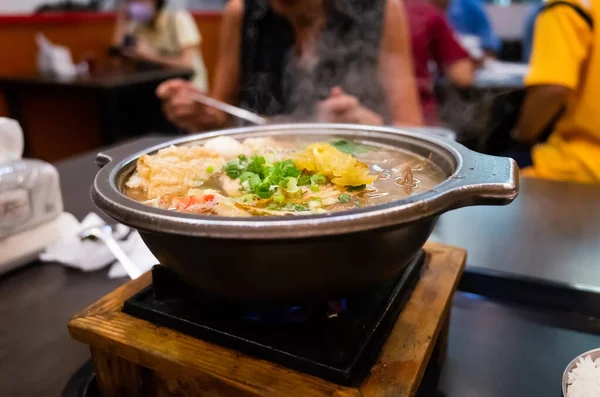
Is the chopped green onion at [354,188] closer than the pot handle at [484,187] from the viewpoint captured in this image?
No

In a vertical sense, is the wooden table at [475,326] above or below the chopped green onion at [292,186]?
below

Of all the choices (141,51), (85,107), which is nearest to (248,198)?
(85,107)

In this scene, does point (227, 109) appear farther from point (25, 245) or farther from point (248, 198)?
point (248, 198)

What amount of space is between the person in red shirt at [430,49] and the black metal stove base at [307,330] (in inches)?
109

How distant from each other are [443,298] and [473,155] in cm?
33

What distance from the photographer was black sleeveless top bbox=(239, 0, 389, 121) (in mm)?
2924

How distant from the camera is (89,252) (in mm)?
1546

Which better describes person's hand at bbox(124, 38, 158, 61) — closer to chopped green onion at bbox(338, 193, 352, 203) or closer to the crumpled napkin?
the crumpled napkin

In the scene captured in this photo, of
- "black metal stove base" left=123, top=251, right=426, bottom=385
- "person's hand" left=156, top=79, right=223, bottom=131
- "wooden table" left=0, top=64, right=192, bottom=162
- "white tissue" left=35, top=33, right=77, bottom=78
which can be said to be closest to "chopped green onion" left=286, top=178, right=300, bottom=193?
"black metal stove base" left=123, top=251, right=426, bottom=385

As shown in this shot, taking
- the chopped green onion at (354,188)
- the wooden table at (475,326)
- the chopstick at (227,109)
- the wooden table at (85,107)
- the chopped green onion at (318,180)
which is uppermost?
the chopped green onion at (318,180)

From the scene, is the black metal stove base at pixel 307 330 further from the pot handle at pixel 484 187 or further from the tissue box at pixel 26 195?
the tissue box at pixel 26 195

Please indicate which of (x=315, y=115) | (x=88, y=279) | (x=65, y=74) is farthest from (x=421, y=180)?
(x=65, y=74)

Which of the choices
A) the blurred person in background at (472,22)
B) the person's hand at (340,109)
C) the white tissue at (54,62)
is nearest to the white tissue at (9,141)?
the person's hand at (340,109)

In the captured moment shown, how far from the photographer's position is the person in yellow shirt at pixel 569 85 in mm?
2289
